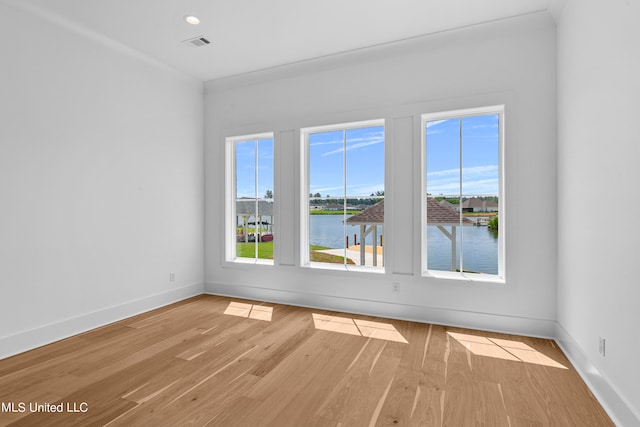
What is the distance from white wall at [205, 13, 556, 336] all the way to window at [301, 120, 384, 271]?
177mm

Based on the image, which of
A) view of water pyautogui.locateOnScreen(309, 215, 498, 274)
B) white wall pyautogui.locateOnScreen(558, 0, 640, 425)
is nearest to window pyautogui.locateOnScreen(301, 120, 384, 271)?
view of water pyautogui.locateOnScreen(309, 215, 498, 274)

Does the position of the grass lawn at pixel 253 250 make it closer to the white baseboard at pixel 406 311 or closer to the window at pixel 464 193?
the white baseboard at pixel 406 311

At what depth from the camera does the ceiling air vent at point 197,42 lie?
11.2 ft

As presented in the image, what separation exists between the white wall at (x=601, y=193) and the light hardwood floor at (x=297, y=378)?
30cm

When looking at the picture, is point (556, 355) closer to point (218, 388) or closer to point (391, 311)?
point (391, 311)

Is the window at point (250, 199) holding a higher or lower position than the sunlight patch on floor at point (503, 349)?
higher

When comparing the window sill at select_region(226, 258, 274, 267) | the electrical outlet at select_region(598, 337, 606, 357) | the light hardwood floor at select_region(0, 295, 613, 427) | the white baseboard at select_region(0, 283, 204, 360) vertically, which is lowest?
the light hardwood floor at select_region(0, 295, 613, 427)

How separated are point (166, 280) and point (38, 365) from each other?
1669mm

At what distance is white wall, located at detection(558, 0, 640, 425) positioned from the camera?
1.73m

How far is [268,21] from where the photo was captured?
3105 mm

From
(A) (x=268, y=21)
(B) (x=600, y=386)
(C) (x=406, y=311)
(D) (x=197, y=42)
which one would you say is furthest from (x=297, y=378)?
(D) (x=197, y=42)

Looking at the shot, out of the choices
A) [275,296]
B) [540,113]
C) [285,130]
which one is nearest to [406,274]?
[275,296]

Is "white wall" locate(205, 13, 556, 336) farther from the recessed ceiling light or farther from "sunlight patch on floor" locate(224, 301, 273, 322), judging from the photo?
the recessed ceiling light

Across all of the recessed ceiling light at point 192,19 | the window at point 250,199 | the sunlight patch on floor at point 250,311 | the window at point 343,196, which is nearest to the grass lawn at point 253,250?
the window at point 250,199
